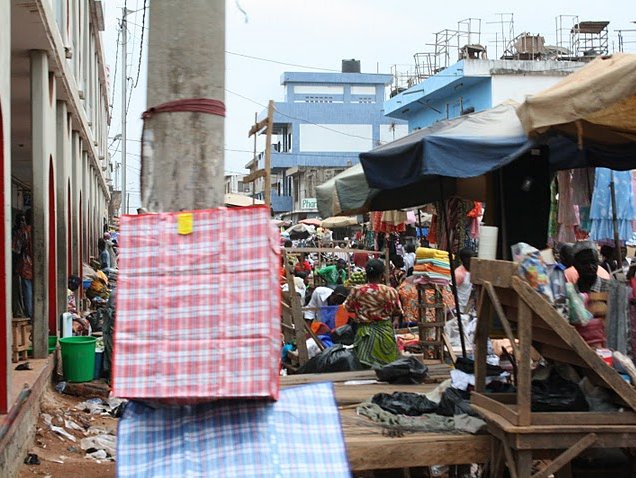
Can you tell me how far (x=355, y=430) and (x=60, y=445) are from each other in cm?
433

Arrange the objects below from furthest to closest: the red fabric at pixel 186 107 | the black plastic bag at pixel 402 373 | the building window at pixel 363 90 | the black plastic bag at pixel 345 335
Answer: the building window at pixel 363 90
the black plastic bag at pixel 345 335
the black plastic bag at pixel 402 373
the red fabric at pixel 186 107

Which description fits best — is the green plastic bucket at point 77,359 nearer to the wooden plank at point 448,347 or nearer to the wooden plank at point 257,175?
the wooden plank at point 257,175

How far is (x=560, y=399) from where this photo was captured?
4688 mm

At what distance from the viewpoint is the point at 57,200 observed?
43.1 feet

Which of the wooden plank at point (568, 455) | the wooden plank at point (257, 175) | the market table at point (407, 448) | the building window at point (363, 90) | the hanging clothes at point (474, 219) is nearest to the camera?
the wooden plank at point (568, 455)

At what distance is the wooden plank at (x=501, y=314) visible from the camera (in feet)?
15.2

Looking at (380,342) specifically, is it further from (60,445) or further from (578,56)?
(578,56)

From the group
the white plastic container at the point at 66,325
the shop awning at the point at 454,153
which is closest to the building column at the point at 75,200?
the white plastic container at the point at 66,325

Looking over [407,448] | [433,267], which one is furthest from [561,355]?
[433,267]

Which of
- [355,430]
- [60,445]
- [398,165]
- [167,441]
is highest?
[398,165]

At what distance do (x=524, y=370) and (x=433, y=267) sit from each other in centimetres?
486

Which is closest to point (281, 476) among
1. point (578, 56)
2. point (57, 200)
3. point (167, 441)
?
point (167, 441)

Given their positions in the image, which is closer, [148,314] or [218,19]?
[148,314]

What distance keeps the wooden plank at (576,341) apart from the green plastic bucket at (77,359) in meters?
7.72
